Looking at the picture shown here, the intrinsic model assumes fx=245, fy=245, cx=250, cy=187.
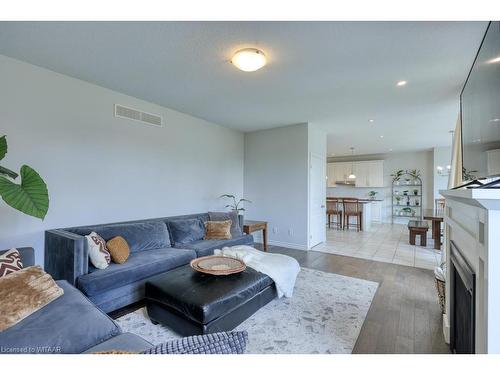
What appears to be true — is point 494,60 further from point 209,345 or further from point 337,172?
point 337,172

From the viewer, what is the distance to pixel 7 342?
4.17 ft

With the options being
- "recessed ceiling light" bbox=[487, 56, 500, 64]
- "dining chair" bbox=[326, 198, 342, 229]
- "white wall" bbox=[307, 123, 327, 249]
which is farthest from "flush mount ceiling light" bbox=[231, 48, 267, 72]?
"dining chair" bbox=[326, 198, 342, 229]

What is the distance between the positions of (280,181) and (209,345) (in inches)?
178

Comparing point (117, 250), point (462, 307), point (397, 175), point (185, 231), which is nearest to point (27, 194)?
point (117, 250)

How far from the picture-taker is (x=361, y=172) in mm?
9148

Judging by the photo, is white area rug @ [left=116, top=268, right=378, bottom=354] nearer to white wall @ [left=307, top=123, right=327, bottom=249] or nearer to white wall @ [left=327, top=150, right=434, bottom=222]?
white wall @ [left=307, top=123, right=327, bottom=249]

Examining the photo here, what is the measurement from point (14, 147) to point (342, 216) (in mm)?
7391

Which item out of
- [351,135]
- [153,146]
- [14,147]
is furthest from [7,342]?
[351,135]

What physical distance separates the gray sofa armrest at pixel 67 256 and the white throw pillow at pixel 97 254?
0.29 feet

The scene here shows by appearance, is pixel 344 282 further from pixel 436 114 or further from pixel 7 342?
pixel 436 114

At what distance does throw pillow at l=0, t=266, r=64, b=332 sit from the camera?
4.74ft

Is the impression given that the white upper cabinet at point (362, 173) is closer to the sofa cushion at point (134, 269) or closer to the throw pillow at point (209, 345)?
the sofa cushion at point (134, 269)

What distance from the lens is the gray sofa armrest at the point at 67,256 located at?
90.2 inches

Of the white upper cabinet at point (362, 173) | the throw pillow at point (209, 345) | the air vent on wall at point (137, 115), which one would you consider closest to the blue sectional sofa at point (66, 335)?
the throw pillow at point (209, 345)
